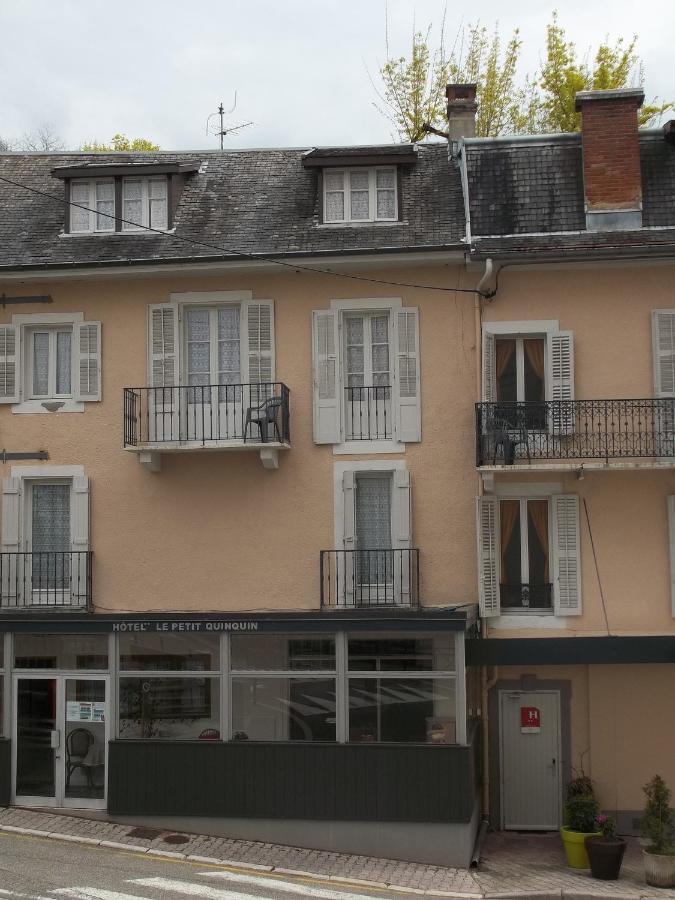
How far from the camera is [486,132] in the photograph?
A: 26562mm

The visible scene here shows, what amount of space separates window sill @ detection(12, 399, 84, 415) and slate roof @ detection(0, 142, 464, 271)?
6.83ft

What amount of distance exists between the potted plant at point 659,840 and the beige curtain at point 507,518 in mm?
3812

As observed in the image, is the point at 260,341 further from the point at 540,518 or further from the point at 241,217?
the point at 540,518

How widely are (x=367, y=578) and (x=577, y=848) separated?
15.5 feet

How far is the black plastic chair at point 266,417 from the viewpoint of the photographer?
16.0 m

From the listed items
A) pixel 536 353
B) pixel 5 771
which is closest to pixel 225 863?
pixel 5 771

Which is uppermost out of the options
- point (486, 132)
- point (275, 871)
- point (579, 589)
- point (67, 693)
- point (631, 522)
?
point (486, 132)

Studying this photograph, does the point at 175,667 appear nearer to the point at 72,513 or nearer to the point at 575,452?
Result: the point at 72,513

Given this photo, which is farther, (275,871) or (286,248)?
(286,248)

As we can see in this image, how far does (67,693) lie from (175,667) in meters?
1.72

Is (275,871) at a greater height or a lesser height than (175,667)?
lesser

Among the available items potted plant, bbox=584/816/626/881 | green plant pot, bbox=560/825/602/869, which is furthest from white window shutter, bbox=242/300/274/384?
potted plant, bbox=584/816/626/881

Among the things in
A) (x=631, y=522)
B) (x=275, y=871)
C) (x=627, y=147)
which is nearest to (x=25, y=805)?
(x=275, y=871)

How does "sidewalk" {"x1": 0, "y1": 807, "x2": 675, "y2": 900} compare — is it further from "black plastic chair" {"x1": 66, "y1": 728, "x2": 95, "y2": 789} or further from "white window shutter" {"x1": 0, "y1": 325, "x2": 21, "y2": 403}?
"white window shutter" {"x1": 0, "y1": 325, "x2": 21, "y2": 403}
